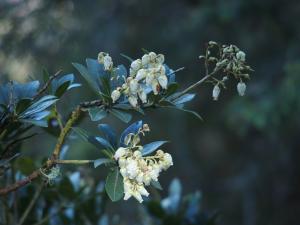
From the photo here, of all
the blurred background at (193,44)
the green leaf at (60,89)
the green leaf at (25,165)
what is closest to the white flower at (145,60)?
the green leaf at (60,89)

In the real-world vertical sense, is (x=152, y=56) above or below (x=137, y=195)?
above

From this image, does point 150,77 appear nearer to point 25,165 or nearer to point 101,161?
point 101,161

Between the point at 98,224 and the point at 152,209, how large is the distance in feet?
0.59

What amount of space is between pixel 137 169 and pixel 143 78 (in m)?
0.16

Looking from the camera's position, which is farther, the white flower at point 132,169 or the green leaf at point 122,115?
the green leaf at point 122,115

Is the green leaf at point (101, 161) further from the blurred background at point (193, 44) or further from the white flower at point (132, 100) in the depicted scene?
the blurred background at point (193, 44)

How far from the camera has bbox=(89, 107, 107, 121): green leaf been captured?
1.05m

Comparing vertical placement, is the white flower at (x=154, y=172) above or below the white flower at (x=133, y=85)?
below

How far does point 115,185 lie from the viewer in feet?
3.35

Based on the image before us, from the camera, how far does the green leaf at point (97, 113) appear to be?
41.5 inches

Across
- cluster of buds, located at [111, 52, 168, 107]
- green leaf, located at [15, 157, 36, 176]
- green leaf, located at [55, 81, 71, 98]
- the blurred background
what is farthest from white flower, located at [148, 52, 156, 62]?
the blurred background

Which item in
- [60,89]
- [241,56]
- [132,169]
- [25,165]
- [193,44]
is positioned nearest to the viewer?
[132,169]

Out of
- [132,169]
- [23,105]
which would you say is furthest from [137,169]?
[23,105]

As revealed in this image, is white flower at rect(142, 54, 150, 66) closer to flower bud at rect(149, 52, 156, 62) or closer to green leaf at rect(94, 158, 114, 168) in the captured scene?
flower bud at rect(149, 52, 156, 62)
